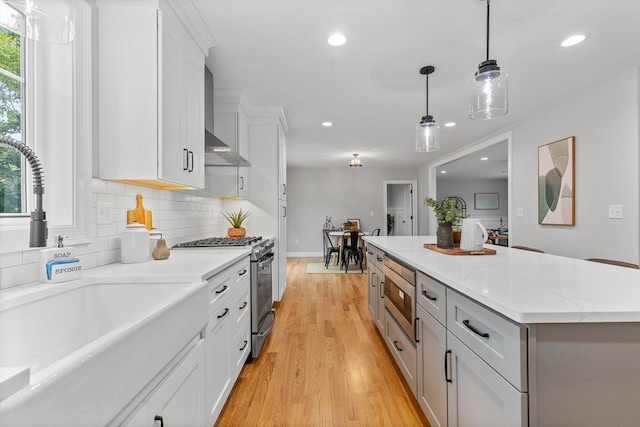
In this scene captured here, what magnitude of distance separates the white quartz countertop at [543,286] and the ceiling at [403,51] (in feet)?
5.06

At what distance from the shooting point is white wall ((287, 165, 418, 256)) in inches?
317

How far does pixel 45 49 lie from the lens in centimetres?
136

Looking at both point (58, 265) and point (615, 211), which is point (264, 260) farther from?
point (615, 211)

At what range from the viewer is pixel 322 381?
2.01 meters

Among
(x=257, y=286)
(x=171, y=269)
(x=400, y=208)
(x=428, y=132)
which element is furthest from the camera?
(x=400, y=208)

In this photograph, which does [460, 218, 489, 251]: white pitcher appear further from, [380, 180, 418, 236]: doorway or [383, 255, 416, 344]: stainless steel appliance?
[380, 180, 418, 236]: doorway

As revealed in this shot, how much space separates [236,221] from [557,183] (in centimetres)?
363

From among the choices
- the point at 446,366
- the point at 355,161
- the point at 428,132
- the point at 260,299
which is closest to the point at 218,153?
the point at 260,299

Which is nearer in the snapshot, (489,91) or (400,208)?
(489,91)

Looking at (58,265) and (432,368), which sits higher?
(58,265)

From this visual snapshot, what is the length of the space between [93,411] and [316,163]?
695cm

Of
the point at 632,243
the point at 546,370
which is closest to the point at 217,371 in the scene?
the point at 546,370

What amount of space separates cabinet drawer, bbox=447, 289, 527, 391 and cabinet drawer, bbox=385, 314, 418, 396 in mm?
584

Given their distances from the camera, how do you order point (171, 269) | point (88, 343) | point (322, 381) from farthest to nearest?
point (322, 381), point (171, 269), point (88, 343)
